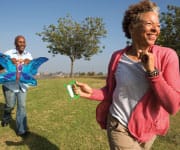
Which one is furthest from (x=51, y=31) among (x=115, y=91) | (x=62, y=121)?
(x=115, y=91)

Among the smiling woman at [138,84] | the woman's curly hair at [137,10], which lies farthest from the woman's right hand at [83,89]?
the woman's curly hair at [137,10]

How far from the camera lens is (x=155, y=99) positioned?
2947mm

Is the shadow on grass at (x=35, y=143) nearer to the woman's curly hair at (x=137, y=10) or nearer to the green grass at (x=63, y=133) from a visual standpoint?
the green grass at (x=63, y=133)

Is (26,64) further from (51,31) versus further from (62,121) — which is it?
Result: (51,31)

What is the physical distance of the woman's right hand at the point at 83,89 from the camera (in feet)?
11.3

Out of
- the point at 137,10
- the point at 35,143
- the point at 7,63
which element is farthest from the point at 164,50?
the point at 7,63

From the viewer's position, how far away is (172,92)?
2.57 meters

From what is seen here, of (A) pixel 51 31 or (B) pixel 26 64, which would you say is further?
(A) pixel 51 31

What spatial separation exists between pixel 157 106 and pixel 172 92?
44 centimetres

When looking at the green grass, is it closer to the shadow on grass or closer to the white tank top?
the shadow on grass

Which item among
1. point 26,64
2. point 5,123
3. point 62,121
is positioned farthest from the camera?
point 62,121

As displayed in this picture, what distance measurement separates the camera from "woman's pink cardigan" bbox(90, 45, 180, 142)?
259 centimetres

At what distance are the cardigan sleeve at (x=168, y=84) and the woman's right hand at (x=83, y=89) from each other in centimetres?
102

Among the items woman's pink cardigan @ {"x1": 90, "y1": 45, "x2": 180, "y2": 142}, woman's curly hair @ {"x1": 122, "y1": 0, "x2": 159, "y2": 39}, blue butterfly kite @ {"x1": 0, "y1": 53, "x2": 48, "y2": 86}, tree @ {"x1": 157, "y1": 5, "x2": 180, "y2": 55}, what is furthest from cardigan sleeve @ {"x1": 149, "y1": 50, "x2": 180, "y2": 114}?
tree @ {"x1": 157, "y1": 5, "x2": 180, "y2": 55}
